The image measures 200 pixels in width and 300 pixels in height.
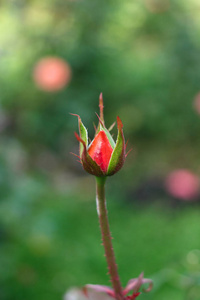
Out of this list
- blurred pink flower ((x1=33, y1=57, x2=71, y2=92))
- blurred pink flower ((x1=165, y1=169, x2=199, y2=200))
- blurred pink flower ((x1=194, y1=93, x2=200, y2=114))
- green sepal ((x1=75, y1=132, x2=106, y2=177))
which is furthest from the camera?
blurred pink flower ((x1=194, y1=93, x2=200, y2=114))

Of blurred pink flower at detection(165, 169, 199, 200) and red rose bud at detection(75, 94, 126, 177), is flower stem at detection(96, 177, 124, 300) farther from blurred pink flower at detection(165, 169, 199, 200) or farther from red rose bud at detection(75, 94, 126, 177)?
blurred pink flower at detection(165, 169, 199, 200)

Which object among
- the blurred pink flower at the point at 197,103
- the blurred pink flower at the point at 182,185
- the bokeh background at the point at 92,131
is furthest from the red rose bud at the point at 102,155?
the blurred pink flower at the point at 197,103

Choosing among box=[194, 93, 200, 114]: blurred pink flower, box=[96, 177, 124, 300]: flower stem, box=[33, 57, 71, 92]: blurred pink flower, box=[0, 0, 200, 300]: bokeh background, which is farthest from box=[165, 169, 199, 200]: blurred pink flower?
box=[96, 177, 124, 300]: flower stem

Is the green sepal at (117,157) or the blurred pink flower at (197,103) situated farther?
the blurred pink flower at (197,103)

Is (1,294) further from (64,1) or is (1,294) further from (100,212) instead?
(64,1)

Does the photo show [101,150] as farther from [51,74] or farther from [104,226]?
[51,74]

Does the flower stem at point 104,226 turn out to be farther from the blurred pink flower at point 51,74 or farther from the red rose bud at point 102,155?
the blurred pink flower at point 51,74

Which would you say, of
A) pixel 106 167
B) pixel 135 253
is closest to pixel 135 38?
pixel 135 253

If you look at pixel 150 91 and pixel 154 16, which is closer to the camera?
pixel 150 91
